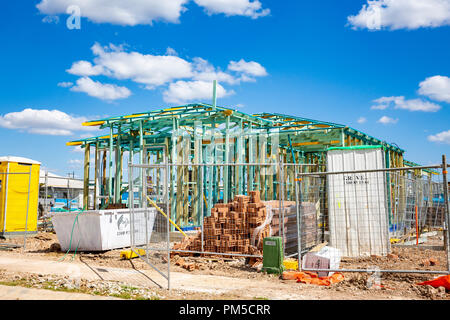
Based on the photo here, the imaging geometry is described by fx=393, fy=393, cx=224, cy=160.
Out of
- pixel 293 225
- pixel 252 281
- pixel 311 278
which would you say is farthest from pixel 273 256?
pixel 293 225

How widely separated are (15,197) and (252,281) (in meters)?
11.4

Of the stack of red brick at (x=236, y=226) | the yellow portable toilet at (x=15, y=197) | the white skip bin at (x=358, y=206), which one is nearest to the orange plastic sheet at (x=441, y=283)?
the white skip bin at (x=358, y=206)

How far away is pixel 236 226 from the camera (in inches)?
377

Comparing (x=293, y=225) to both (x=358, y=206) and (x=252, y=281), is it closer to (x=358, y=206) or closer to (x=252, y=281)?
(x=358, y=206)

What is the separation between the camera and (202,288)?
267 inches

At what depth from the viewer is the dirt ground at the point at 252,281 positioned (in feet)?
20.2

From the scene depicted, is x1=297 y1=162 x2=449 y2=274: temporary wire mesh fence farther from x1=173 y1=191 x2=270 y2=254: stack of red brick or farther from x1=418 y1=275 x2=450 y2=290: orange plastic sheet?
x1=418 y1=275 x2=450 y2=290: orange plastic sheet

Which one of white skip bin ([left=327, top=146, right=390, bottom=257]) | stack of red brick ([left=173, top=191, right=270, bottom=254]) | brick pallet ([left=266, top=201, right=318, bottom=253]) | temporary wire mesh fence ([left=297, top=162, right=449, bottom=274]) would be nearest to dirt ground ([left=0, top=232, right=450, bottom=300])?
temporary wire mesh fence ([left=297, top=162, right=449, bottom=274])

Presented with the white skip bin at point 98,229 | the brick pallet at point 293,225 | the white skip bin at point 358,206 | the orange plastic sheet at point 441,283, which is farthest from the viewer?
the white skip bin at point 98,229

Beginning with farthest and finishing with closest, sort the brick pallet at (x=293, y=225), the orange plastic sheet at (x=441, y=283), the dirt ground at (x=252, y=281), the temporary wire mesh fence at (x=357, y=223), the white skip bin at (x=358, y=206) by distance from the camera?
the brick pallet at (x=293, y=225) → the white skip bin at (x=358, y=206) → the temporary wire mesh fence at (x=357, y=223) → the orange plastic sheet at (x=441, y=283) → the dirt ground at (x=252, y=281)

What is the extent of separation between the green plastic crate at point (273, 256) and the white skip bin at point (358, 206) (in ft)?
7.97

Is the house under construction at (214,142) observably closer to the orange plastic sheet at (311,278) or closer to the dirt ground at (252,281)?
the dirt ground at (252,281)
